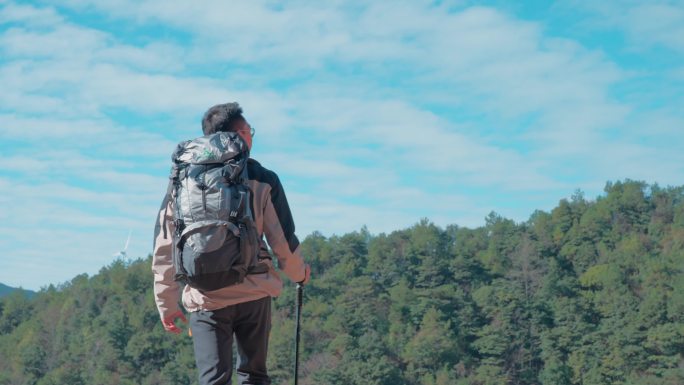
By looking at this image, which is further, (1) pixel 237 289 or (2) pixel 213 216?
(1) pixel 237 289

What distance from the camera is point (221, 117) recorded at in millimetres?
3381

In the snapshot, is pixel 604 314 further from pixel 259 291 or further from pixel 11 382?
pixel 259 291

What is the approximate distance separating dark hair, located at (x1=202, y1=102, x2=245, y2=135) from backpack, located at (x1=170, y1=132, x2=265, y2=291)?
0.19m

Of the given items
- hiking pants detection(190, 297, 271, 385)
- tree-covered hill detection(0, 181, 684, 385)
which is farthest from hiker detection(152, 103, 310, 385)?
tree-covered hill detection(0, 181, 684, 385)

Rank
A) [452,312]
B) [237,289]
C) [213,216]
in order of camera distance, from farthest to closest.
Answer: [452,312] < [237,289] < [213,216]

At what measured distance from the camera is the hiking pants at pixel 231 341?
125 inches

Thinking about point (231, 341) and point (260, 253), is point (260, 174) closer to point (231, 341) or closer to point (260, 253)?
point (260, 253)

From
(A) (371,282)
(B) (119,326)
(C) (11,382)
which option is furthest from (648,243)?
(C) (11,382)

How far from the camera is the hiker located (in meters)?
3.18

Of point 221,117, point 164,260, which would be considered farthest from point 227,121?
point 164,260

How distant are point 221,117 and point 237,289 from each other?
2.24 feet

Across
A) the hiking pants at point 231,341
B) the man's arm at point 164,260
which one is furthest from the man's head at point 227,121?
the hiking pants at point 231,341

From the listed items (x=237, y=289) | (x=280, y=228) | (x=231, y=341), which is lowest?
(x=231, y=341)

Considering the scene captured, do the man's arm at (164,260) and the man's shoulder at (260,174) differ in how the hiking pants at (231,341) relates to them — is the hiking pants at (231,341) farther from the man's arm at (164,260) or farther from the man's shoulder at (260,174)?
the man's shoulder at (260,174)
